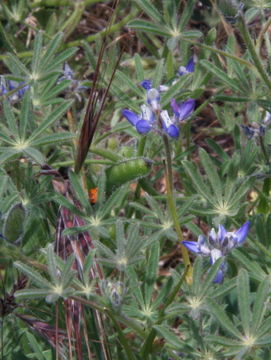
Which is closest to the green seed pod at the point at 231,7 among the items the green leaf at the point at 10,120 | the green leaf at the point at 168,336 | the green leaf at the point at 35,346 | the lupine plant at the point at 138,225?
the lupine plant at the point at 138,225

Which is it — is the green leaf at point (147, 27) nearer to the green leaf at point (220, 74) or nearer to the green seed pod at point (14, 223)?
the green leaf at point (220, 74)

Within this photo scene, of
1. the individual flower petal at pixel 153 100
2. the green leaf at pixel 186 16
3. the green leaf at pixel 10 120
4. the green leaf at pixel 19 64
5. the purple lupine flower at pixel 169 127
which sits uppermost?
the green leaf at pixel 186 16

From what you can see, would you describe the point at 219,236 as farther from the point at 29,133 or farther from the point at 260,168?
the point at 29,133

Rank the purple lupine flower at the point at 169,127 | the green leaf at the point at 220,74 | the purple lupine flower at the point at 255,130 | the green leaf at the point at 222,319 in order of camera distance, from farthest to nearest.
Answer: the purple lupine flower at the point at 255,130 < the green leaf at the point at 220,74 < the purple lupine flower at the point at 169,127 < the green leaf at the point at 222,319

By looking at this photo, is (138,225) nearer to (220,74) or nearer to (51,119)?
(51,119)

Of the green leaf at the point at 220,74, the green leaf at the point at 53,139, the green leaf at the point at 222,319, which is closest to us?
the green leaf at the point at 222,319

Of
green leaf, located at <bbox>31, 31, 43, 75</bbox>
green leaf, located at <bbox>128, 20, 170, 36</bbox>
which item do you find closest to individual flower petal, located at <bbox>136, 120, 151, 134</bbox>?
green leaf, located at <bbox>128, 20, 170, 36</bbox>

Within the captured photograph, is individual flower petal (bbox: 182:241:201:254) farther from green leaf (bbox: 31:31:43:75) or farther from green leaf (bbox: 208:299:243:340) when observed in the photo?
green leaf (bbox: 31:31:43:75)
